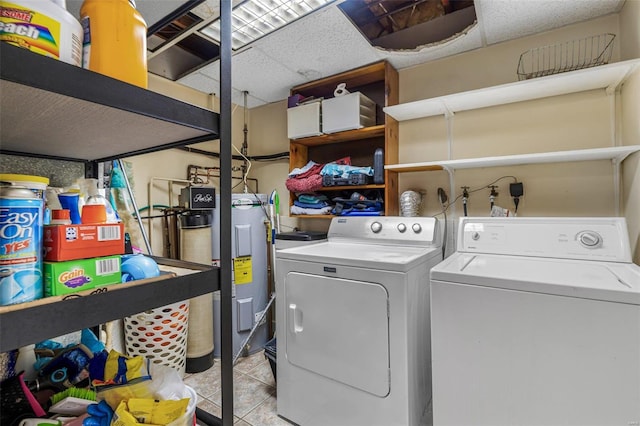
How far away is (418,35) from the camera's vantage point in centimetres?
239

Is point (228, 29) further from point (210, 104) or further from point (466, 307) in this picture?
point (210, 104)

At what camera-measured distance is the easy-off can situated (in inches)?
17.9

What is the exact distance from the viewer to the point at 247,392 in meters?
2.18

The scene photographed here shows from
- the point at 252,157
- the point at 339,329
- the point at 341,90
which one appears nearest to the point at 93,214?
the point at 339,329

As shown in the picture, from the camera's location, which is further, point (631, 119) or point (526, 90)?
point (526, 90)

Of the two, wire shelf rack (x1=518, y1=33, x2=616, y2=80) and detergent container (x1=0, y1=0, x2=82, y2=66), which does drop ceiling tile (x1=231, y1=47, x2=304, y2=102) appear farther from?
detergent container (x1=0, y1=0, x2=82, y2=66)

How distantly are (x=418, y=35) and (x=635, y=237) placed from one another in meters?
1.92

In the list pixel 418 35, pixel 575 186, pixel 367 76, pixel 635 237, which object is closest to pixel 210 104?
pixel 367 76

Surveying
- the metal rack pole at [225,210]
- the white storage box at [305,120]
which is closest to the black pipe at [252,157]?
the white storage box at [305,120]

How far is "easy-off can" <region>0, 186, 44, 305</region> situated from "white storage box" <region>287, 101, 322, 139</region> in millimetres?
2257

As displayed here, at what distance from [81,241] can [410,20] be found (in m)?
2.55

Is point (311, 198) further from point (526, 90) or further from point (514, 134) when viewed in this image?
point (526, 90)

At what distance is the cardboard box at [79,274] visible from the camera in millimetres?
501

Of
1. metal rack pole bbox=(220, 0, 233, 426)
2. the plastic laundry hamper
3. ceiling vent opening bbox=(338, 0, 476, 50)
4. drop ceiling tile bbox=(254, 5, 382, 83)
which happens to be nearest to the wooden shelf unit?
drop ceiling tile bbox=(254, 5, 382, 83)
